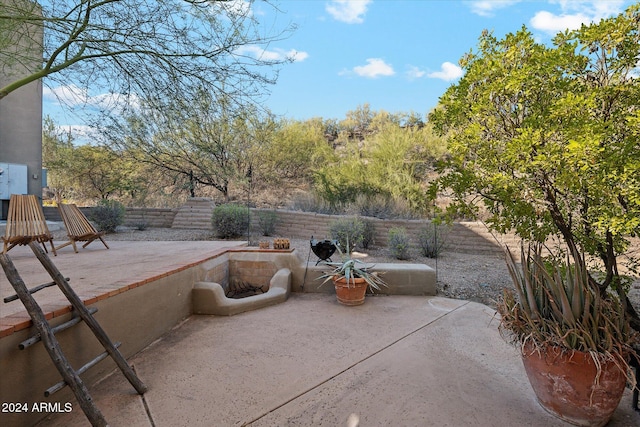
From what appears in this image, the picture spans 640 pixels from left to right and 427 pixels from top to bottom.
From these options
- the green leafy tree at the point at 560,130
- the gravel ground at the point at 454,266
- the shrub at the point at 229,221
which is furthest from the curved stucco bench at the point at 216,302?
the shrub at the point at 229,221

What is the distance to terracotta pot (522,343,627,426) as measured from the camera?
170 cm

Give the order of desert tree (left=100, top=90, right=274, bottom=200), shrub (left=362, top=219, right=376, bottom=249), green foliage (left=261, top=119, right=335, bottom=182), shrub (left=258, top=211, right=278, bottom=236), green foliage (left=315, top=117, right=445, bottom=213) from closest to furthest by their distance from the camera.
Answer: desert tree (left=100, top=90, right=274, bottom=200) < shrub (left=362, top=219, right=376, bottom=249) < shrub (left=258, top=211, right=278, bottom=236) < green foliage (left=315, top=117, right=445, bottom=213) < green foliage (left=261, top=119, right=335, bottom=182)

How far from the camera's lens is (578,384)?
174 cm

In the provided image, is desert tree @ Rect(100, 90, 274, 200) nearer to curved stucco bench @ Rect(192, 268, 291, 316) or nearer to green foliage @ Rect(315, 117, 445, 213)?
curved stucco bench @ Rect(192, 268, 291, 316)

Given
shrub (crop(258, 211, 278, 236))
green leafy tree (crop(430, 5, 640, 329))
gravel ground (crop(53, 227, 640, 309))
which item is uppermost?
green leafy tree (crop(430, 5, 640, 329))

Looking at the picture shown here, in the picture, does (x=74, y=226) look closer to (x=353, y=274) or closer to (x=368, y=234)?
(x=353, y=274)

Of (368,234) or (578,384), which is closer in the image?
(578,384)

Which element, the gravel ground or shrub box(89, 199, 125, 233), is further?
shrub box(89, 199, 125, 233)

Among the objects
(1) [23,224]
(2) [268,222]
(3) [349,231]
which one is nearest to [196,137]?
(1) [23,224]

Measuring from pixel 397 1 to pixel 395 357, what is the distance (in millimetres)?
6438

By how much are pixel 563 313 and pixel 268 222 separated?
750 cm

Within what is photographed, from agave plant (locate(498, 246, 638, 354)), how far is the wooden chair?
4816 millimetres

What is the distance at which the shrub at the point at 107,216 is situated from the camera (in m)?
8.50

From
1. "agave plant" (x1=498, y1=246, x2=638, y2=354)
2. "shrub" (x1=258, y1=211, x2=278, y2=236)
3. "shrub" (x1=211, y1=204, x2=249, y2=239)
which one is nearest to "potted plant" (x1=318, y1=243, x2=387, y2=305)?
"agave plant" (x1=498, y1=246, x2=638, y2=354)
